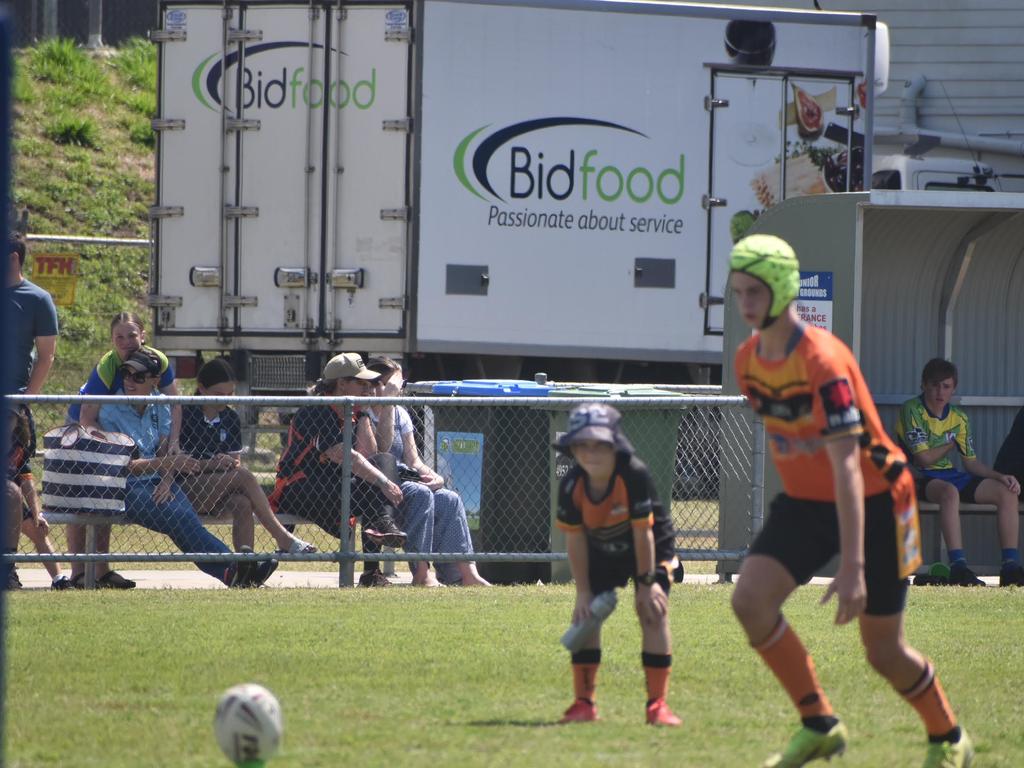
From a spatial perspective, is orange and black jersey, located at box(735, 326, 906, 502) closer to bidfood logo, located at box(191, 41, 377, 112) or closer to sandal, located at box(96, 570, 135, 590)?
sandal, located at box(96, 570, 135, 590)

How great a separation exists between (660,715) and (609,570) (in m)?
0.57

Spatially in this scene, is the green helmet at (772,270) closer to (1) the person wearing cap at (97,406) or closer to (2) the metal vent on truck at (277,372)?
(1) the person wearing cap at (97,406)

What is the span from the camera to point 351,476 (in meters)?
10.6

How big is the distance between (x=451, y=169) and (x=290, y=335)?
7.17 ft

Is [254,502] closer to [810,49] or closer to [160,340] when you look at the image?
[160,340]

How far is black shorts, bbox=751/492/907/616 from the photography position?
5.38 m

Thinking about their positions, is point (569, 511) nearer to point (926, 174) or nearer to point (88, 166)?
point (926, 174)

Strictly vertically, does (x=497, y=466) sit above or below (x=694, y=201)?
below

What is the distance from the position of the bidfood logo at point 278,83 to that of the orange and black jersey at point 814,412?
416 inches

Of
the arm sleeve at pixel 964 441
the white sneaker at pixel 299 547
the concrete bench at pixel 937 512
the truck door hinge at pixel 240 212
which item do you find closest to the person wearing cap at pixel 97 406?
the white sneaker at pixel 299 547

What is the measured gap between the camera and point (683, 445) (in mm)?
12781

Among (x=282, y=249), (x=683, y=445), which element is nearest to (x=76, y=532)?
(x=683, y=445)

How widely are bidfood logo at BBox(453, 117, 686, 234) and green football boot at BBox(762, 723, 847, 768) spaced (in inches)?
422

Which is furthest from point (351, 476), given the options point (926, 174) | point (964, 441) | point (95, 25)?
point (95, 25)
